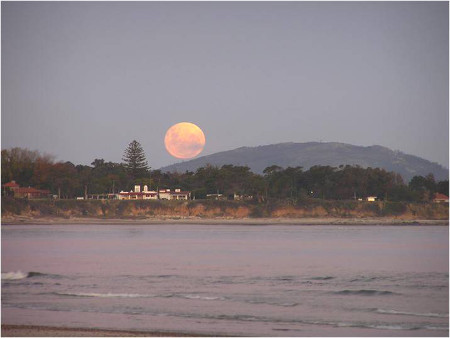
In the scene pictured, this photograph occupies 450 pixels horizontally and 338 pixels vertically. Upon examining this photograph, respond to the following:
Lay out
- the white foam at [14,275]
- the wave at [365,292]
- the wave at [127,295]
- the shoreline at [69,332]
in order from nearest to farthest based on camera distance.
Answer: the shoreline at [69,332], the wave at [127,295], the wave at [365,292], the white foam at [14,275]

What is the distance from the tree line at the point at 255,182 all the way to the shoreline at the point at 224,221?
6500mm

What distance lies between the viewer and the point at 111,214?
91688 millimetres

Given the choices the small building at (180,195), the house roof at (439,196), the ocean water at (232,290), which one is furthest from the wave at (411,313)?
the small building at (180,195)

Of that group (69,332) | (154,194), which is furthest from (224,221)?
(69,332)

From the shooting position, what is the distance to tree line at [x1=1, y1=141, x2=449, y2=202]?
9869cm

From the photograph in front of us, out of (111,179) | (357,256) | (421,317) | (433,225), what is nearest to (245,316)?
(421,317)

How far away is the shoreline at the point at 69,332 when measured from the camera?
48.3ft

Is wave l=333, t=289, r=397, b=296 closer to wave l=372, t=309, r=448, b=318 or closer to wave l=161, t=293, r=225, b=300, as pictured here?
wave l=372, t=309, r=448, b=318

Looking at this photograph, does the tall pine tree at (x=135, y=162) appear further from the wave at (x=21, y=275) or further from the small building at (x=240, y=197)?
the wave at (x=21, y=275)

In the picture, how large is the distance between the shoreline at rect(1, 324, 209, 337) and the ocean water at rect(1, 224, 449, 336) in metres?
0.58

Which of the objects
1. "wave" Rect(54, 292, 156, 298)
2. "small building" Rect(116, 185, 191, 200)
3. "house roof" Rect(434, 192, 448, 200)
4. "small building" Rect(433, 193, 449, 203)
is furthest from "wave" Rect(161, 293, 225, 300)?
"house roof" Rect(434, 192, 448, 200)

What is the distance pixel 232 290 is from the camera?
78.3ft

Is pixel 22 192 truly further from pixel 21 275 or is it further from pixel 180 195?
pixel 21 275

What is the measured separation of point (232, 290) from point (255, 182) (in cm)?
7911
